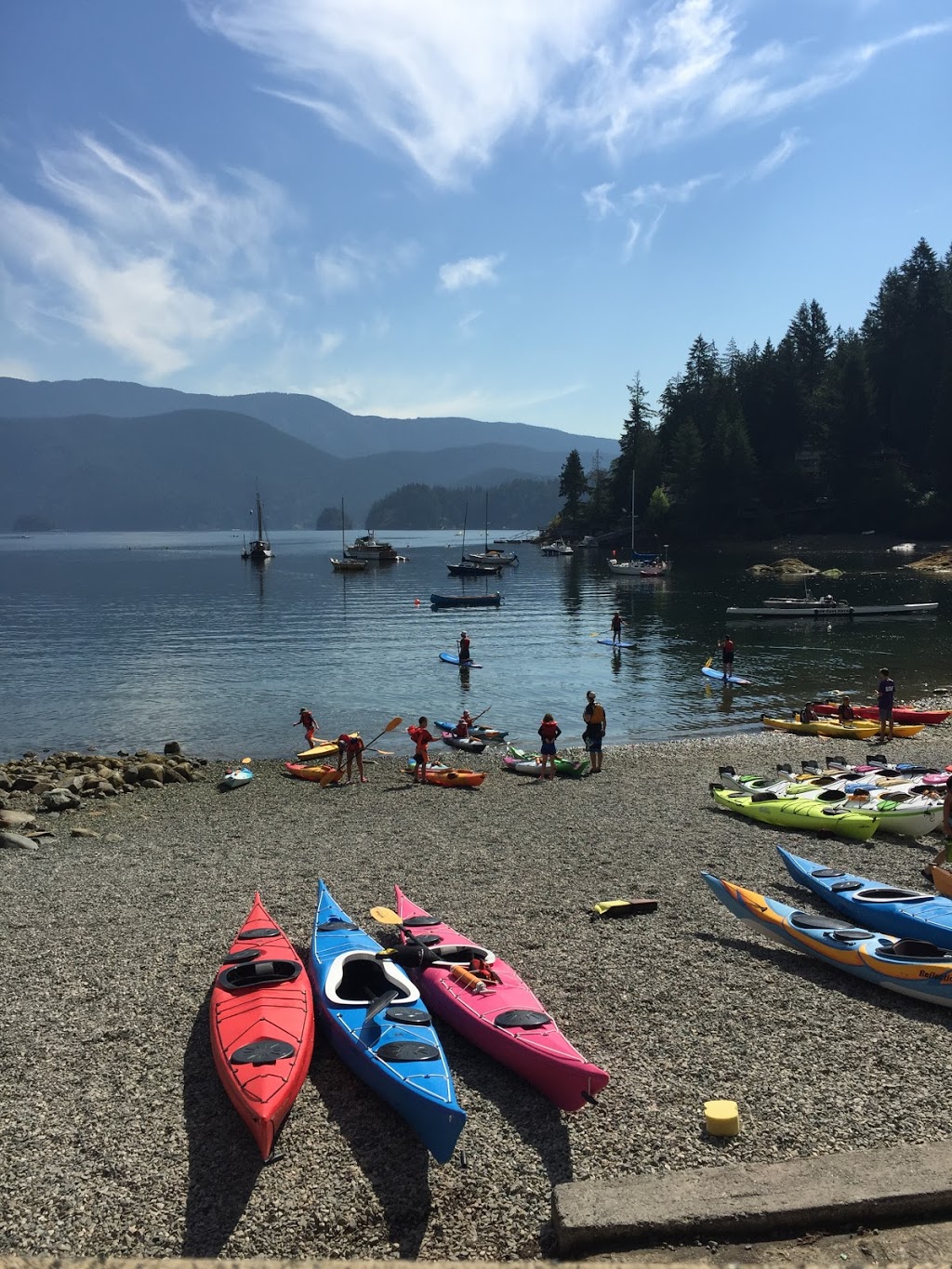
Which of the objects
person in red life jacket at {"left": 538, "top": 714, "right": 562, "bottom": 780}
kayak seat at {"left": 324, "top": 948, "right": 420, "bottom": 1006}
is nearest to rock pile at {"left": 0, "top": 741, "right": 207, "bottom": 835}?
person in red life jacket at {"left": 538, "top": 714, "right": 562, "bottom": 780}

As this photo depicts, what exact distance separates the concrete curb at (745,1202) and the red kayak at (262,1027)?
2667 millimetres

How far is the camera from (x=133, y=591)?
93312mm

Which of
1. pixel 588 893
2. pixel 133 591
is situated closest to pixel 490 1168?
pixel 588 893

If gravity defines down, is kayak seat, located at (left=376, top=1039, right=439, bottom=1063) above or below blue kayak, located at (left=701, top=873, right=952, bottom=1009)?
above

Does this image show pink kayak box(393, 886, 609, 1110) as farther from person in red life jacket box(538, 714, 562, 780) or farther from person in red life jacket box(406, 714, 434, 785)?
person in red life jacket box(538, 714, 562, 780)

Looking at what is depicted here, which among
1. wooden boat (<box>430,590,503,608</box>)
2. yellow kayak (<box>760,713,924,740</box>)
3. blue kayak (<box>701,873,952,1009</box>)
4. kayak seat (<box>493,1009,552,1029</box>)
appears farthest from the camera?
wooden boat (<box>430,590,503,608</box>)

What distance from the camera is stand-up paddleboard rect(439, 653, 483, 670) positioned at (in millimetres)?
42750

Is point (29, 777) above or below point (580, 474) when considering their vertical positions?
below

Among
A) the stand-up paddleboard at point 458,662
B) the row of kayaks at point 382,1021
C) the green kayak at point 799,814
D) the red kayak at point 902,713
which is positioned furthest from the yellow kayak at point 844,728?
the row of kayaks at point 382,1021

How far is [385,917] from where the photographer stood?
1225 centimetres

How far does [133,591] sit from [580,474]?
78479 mm

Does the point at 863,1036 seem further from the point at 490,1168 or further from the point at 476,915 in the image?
the point at 476,915

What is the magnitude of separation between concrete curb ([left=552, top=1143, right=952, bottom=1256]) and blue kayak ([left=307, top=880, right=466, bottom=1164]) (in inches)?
49.4

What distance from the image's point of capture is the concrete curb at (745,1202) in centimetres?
602
